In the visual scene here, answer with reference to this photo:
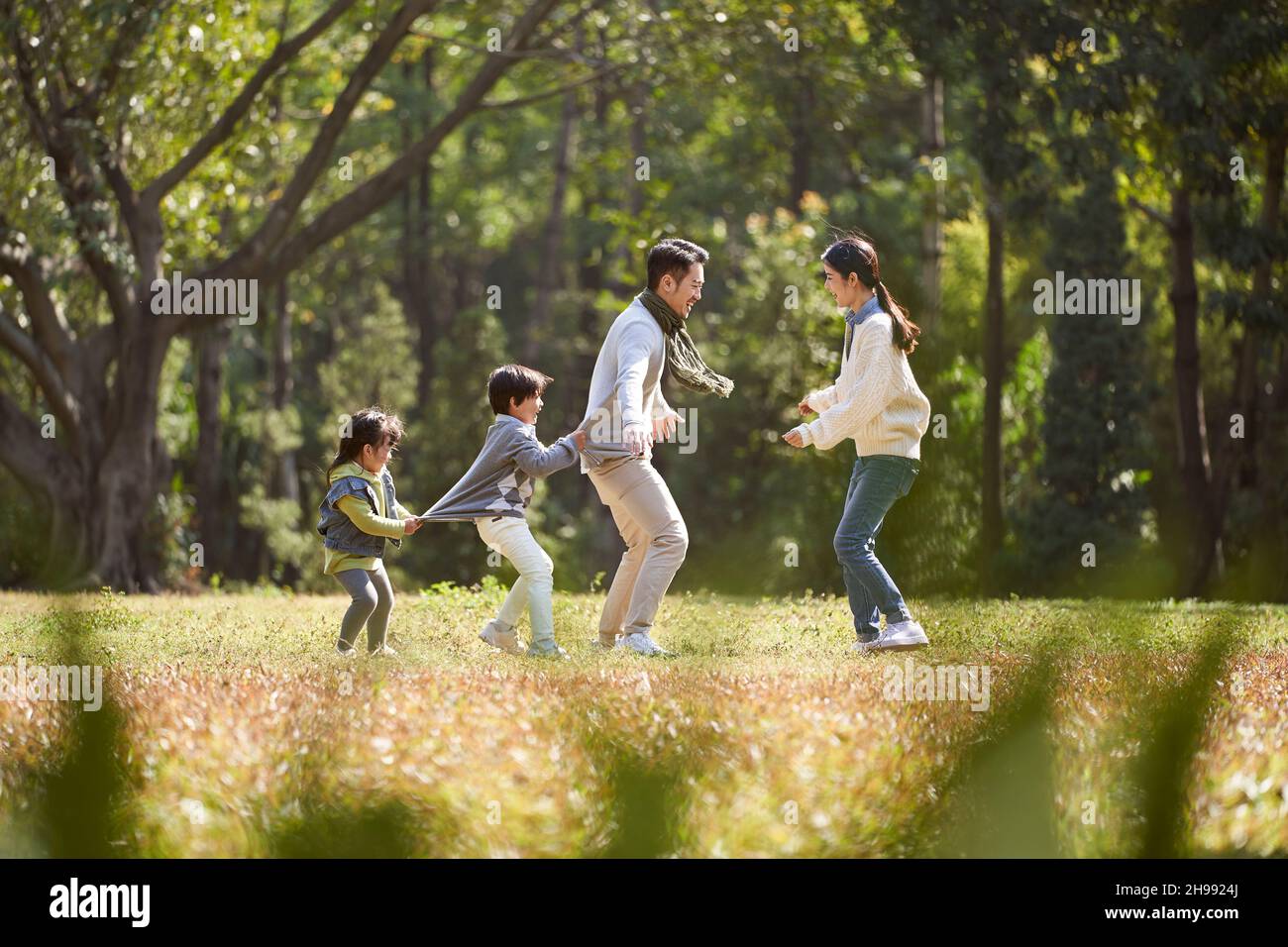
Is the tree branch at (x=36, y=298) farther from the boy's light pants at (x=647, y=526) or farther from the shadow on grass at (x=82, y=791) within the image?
the shadow on grass at (x=82, y=791)

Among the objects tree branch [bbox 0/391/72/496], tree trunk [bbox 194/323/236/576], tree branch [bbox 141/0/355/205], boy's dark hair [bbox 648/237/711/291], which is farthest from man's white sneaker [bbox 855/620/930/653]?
tree trunk [bbox 194/323/236/576]

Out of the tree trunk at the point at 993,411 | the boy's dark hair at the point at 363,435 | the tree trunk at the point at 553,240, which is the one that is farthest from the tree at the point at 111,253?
the tree trunk at the point at 553,240

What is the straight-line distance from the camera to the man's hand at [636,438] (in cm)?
820

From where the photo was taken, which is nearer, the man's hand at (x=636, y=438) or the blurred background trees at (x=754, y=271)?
the man's hand at (x=636, y=438)

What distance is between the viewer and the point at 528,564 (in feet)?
28.7

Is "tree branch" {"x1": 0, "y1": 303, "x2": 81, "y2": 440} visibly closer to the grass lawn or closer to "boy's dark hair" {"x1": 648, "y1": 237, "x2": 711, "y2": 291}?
"boy's dark hair" {"x1": 648, "y1": 237, "x2": 711, "y2": 291}

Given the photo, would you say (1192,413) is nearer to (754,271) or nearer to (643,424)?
(754,271)

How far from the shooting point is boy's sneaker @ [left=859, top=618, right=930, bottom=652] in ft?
28.8

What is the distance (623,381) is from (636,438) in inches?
18.0

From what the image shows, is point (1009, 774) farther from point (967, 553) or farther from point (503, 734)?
point (967, 553)

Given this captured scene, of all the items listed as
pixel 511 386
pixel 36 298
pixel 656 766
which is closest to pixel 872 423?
pixel 511 386

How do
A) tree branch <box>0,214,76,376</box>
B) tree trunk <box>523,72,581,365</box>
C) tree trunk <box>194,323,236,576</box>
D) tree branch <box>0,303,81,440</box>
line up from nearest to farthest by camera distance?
tree branch <box>0,214,76,376</box>, tree branch <box>0,303,81,440</box>, tree trunk <box>194,323,236,576</box>, tree trunk <box>523,72,581,365</box>

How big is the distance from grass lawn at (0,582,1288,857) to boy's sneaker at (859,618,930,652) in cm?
105

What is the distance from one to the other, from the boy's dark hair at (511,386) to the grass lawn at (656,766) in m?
1.82
